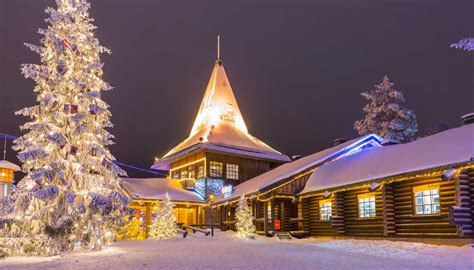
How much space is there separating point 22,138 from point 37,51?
11.9 feet

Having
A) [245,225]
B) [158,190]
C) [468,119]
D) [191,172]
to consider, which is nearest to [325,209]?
[245,225]

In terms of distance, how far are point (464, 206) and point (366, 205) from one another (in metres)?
5.77

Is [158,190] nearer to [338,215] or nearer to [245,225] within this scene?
[245,225]

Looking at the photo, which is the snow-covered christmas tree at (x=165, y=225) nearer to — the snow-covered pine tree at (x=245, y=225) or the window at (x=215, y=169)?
the snow-covered pine tree at (x=245, y=225)

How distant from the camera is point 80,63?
66.2 feet

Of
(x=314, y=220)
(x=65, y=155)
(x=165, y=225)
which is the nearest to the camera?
(x=65, y=155)

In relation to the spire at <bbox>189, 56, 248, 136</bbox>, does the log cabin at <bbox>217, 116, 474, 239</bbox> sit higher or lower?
lower

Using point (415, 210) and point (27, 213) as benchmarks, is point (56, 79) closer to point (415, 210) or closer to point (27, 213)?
point (27, 213)

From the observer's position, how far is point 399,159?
21.6 m

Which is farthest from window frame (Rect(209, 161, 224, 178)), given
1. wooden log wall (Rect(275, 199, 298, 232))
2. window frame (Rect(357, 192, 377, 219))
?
window frame (Rect(357, 192, 377, 219))

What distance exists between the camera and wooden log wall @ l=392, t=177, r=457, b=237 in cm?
1858

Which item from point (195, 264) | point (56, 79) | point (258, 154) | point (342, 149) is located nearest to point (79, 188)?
point (56, 79)

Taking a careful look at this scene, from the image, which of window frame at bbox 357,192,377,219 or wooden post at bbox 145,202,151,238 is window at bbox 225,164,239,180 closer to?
wooden post at bbox 145,202,151,238

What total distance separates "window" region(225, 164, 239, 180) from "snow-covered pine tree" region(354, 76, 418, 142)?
1554 cm
